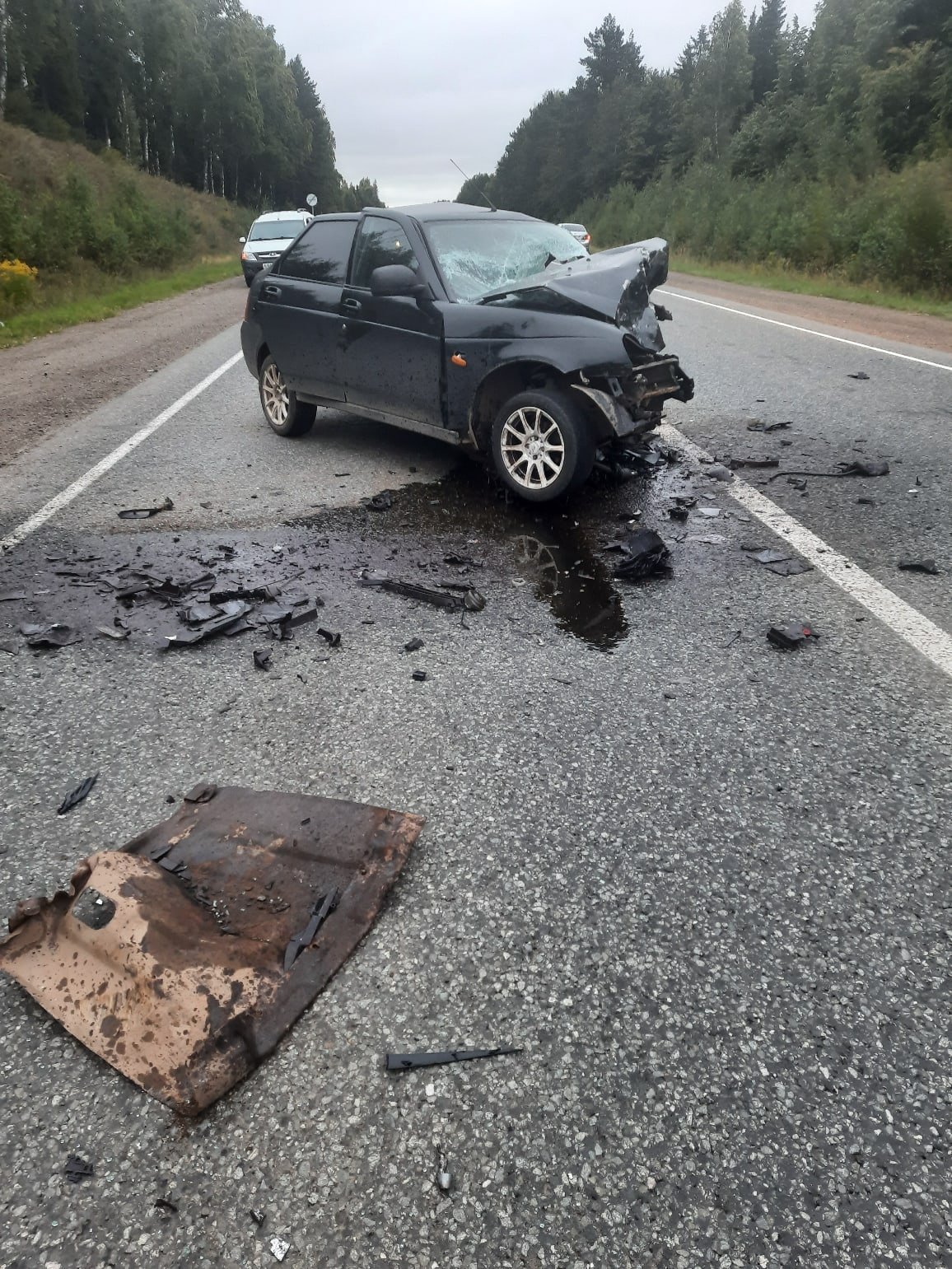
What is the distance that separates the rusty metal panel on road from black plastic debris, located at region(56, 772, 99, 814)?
1.22 ft

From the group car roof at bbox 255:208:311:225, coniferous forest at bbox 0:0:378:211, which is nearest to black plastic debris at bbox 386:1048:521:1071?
car roof at bbox 255:208:311:225

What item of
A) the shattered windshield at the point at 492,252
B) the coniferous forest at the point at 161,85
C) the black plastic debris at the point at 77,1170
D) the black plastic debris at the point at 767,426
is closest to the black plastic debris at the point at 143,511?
the shattered windshield at the point at 492,252

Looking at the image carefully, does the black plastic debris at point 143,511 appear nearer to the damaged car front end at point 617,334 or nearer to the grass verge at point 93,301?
the damaged car front end at point 617,334

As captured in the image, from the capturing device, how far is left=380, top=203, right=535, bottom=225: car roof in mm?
6418

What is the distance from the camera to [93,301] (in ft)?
66.3

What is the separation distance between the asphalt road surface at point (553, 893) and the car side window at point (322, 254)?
8.81ft

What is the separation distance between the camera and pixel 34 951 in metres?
2.25

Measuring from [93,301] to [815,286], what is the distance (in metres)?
18.3

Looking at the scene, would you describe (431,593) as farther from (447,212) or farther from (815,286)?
(815,286)

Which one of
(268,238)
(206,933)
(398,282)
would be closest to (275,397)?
(398,282)

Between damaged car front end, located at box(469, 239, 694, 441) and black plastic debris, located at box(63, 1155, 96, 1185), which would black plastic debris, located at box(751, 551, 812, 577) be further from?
black plastic debris, located at box(63, 1155, 96, 1185)

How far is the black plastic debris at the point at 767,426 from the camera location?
25.6 feet

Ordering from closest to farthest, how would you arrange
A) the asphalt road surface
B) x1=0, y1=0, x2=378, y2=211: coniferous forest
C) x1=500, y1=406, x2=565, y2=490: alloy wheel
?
the asphalt road surface < x1=500, y1=406, x2=565, y2=490: alloy wheel < x1=0, y1=0, x2=378, y2=211: coniferous forest

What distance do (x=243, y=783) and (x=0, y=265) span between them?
1929cm
